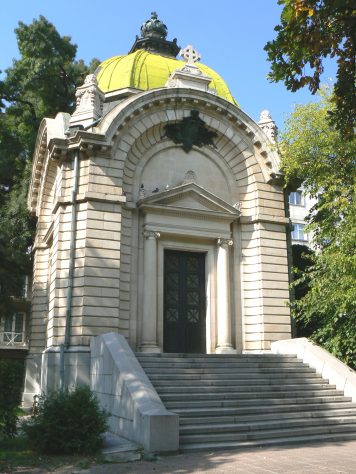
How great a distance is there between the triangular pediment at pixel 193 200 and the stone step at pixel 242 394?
22.7ft

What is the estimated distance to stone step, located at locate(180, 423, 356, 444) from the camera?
10049mm

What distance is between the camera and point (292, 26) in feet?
21.1

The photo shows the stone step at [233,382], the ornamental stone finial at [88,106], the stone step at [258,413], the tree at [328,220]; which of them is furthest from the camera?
the ornamental stone finial at [88,106]

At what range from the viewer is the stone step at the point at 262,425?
1027cm

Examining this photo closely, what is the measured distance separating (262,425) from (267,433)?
0.24 m

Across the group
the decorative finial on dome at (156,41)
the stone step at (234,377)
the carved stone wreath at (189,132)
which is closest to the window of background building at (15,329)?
the decorative finial on dome at (156,41)

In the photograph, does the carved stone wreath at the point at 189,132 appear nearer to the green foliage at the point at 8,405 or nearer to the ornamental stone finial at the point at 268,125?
the ornamental stone finial at the point at 268,125

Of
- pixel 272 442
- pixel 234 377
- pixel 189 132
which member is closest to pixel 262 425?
pixel 272 442

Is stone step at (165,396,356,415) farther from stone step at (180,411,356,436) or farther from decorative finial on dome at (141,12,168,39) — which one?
decorative finial on dome at (141,12,168,39)

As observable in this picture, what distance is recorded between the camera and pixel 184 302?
17.4 m

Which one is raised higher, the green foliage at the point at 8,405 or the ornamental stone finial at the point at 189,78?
the ornamental stone finial at the point at 189,78

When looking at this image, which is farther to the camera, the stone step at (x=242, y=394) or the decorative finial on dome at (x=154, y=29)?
the decorative finial on dome at (x=154, y=29)

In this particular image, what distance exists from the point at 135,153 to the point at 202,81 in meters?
4.05

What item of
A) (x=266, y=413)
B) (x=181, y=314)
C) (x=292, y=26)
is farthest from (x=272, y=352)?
(x=292, y=26)
